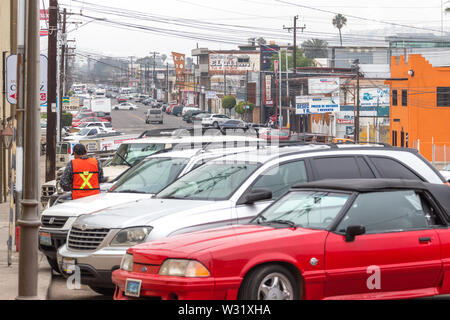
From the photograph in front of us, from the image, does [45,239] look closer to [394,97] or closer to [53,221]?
[53,221]

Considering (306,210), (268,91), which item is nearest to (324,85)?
(268,91)

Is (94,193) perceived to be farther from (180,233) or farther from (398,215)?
(398,215)

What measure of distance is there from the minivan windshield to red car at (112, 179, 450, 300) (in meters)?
8.17

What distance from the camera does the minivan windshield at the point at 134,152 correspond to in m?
16.4

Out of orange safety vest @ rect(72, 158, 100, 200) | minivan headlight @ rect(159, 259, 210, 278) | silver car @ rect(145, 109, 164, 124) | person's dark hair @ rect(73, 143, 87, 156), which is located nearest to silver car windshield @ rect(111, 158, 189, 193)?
orange safety vest @ rect(72, 158, 100, 200)

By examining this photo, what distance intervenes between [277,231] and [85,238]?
3.03 meters

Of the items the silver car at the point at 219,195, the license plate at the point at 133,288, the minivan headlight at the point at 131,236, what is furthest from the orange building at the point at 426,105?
the license plate at the point at 133,288

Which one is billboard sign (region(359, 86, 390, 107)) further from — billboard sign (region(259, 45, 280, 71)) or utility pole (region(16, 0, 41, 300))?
utility pole (region(16, 0, 41, 300))

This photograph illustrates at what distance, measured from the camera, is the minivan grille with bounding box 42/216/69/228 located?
11.3m

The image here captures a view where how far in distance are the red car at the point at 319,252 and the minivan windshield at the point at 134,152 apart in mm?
8171

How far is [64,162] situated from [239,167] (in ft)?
86.1

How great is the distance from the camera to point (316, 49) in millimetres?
166125

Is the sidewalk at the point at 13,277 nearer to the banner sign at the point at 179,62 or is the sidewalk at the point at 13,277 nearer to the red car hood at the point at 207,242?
the red car hood at the point at 207,242
